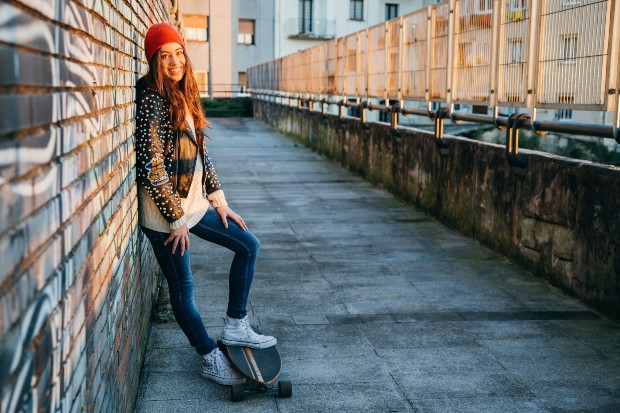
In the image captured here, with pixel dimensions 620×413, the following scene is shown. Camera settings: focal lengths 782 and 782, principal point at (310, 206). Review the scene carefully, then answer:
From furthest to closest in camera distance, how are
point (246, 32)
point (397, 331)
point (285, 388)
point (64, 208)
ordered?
point (246, 32) → point (397, 331) → point (285, 388) → point (64, 208)

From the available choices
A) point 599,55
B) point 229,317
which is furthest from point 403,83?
point 229,317

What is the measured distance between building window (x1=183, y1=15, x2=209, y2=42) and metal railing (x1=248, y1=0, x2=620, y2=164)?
38.1 metres

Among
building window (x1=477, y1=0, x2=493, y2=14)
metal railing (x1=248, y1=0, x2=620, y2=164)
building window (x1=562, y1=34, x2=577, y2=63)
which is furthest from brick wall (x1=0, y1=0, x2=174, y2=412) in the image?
building window (x1=477, y1=0, x2=493, y2=14)

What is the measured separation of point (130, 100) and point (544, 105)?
416 centimetres

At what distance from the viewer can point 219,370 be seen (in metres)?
4.25

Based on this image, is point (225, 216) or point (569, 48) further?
point (569, 48)

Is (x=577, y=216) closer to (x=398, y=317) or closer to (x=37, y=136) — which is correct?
(x=398, y=317)

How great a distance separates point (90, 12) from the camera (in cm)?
263

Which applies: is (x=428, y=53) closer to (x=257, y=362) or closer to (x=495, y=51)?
(x=495, y=51)

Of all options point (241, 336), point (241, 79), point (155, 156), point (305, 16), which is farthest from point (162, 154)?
point (241, 79)

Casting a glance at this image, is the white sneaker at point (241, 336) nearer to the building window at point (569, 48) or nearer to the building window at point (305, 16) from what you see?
the building window at point (569, 48)

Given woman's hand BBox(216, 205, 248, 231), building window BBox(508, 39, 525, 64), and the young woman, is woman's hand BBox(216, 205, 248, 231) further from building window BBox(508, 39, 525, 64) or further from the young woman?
building window BBox(508, 39, 525, 64)

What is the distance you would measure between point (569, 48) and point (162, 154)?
13.4 feet

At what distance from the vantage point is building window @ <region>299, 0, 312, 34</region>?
51812 mm
